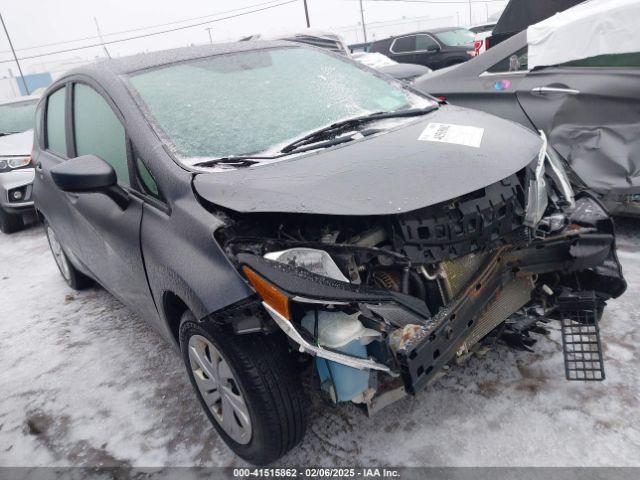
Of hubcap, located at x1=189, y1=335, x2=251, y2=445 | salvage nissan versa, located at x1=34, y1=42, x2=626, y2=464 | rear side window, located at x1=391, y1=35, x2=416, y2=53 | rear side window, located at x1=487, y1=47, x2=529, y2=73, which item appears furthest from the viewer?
rear side window, located at x1=391, y1=35, x2=416, y2=53

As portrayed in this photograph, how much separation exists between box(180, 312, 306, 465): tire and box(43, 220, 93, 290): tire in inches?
88.7

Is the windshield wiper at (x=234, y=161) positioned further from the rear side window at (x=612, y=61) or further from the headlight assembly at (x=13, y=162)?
the headlight assembly at (x=13, y=162)

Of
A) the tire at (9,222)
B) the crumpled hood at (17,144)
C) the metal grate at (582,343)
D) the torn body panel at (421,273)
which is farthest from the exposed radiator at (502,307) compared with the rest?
the crumpled hood at (17,144)

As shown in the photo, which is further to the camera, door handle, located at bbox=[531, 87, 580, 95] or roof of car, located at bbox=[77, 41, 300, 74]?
door handle, located at bbox=[531, 87, 580, 95]

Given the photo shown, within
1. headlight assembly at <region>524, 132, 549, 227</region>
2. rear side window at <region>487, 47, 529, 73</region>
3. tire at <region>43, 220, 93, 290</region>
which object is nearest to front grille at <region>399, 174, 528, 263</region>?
headlight assembly at <region>524, 132, 549, 227</region>

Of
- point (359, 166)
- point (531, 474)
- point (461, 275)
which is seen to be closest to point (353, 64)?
point (359, 166)

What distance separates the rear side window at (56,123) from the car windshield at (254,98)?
0.94 meters

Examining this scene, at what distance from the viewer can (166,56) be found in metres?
2.69

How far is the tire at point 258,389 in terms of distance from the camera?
171cm

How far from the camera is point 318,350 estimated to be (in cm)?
152

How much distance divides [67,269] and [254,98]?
2.33m

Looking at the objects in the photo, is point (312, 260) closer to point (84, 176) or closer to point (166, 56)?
point (84, 176)

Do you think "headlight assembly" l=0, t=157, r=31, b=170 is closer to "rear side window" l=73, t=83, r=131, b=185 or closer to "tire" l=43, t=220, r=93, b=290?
"tire" l=43, t=220, r=93, b=290

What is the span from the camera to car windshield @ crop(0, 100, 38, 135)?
7.56 meters
